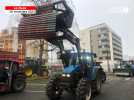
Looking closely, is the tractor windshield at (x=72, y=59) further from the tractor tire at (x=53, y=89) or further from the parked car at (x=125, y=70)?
the parked car at (x=125, y=70)

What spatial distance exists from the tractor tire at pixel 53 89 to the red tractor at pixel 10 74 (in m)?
3.51

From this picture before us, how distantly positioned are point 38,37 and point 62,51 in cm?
126

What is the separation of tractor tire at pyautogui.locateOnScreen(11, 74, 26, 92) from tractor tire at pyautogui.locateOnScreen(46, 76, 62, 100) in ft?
13.3

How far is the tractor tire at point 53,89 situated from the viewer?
11.4 m

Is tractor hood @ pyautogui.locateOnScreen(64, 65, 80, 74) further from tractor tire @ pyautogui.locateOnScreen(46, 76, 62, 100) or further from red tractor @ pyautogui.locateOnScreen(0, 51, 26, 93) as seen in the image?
red tractor @ pyautogui.locateOnScreen(0, 51, 26, 93)

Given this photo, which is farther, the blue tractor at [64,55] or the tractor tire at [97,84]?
the tractor tire at [97,84]

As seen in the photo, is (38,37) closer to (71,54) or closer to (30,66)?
(71,54)

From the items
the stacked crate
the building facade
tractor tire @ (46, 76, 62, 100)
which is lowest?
tractor tire @ (46, 76, 62, 100)

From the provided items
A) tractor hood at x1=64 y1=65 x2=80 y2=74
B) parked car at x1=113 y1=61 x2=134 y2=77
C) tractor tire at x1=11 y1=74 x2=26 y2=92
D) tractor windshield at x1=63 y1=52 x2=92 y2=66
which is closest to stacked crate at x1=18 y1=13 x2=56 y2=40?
tractor windshield at x1=63 y1=52 x2=92 y2=66

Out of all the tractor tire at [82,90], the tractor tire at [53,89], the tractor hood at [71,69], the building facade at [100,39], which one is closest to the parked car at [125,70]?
the tractor hood at [71,69]

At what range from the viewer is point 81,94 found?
10578 mm

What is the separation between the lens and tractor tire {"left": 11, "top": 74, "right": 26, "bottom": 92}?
14.9 meters

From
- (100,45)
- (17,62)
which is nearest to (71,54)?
(17,62)

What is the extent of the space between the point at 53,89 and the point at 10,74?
395cm
